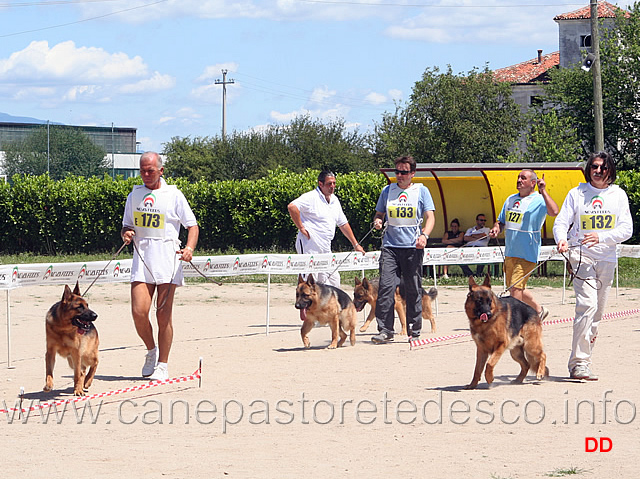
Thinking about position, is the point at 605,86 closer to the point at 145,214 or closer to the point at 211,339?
the point at 211,339

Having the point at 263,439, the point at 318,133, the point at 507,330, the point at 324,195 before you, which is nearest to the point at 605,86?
the point at 318,133

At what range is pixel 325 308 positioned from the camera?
35.4ft

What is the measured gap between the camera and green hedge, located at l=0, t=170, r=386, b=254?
29281 mm

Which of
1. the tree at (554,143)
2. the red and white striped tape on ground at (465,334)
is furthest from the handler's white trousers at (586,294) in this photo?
the tree at (554,143)

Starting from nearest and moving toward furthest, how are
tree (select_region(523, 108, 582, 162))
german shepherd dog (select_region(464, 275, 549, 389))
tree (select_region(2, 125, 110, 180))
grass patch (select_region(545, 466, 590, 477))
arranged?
grass patch (select_region(545, 466, 590, 477)) → german shepherd dog (select_region(464, 275, 549, 389)) → tree (select_region(523, 108, 582, 162)) → tree (select_region(2, 125, 110, 180))

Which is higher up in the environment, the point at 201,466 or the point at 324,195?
the point at 324,195

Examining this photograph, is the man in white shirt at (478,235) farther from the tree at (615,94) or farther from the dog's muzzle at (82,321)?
the tree at (615,94)

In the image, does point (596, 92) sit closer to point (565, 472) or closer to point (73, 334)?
point (73, 334)

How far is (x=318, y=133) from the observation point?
66812mm

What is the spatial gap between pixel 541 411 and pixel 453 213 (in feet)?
54.8

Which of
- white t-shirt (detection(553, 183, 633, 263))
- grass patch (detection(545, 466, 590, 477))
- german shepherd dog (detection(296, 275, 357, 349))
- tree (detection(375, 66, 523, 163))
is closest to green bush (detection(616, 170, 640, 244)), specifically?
german shepherd dog (detection(296, 275, 357, 349))

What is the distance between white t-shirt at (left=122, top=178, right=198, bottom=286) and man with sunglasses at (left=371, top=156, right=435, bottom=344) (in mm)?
2974

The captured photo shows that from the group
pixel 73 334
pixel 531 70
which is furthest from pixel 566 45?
pixel 73 334

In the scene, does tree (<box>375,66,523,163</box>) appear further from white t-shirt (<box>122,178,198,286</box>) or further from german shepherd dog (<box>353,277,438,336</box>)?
white t-shirt (<box>122,178,198,286</box>)
